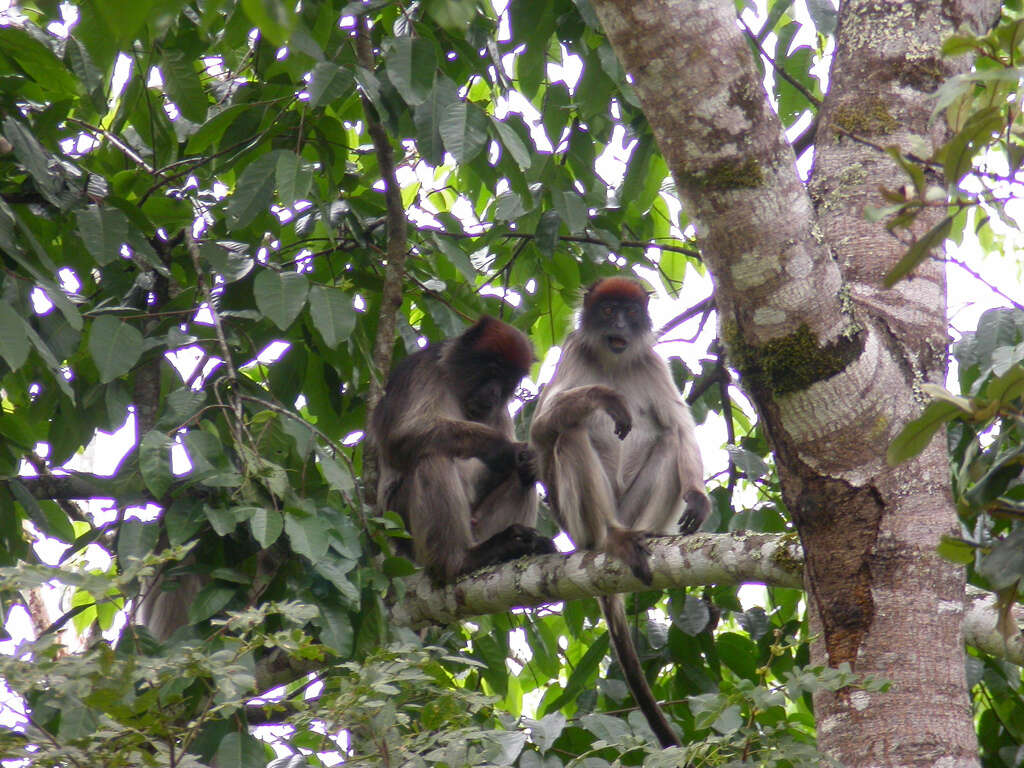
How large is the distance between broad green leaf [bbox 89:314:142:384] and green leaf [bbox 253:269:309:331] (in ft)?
1.30

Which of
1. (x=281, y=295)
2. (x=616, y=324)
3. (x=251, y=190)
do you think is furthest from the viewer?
(x=616, y=324)

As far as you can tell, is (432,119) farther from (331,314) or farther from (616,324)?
(616,324)

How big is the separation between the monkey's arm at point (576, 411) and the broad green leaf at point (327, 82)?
1748 mm

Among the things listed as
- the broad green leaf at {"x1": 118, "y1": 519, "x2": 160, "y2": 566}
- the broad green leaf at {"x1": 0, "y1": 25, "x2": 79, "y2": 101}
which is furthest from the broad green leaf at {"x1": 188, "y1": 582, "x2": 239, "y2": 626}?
the broad green leaf at {"x1": 0, "y1": 25, "x2": 79, "y2": 101}

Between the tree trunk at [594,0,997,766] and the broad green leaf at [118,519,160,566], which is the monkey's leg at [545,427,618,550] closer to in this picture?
the broad green leaf at [118,519,160,566]

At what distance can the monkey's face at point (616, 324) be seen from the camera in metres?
5.39

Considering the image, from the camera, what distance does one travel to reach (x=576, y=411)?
4758 millimetres

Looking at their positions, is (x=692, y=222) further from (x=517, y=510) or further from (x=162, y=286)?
(x=517, y=510)

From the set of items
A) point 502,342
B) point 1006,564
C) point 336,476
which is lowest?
point 1006,564

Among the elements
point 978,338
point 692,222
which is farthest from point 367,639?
point 978,338

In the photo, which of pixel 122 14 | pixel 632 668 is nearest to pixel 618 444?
pixel 632 668

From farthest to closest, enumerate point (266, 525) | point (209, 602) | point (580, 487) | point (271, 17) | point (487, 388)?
point (487, 388) → point (580, 487) → point (209, 602) → point (266, 525) → point (271, 17)

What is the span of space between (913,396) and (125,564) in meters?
2.06

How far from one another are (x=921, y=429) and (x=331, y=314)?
7.39 ft
